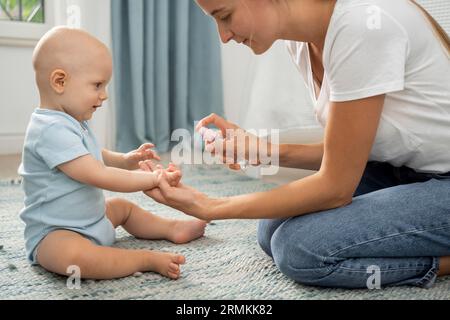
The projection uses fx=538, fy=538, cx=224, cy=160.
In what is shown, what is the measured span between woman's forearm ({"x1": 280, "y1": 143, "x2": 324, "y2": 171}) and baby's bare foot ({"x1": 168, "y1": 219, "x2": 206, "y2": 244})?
227 mm

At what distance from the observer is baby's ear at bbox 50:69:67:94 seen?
37.1 inches

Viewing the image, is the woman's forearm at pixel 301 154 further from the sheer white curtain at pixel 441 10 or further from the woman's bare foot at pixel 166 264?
the sheer white curtain at pixel 441 10

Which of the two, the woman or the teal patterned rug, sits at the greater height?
the woman

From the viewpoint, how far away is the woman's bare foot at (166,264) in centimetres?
95

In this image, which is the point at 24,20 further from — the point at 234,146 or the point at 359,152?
the point at 359,152

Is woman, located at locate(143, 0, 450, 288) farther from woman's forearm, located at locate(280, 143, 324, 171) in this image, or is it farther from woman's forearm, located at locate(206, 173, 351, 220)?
woman's forearm, located at locate(280, 143, 324, 171)

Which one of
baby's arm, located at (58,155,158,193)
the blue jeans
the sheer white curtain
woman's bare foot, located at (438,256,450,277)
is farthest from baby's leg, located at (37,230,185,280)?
the sheer white curtain

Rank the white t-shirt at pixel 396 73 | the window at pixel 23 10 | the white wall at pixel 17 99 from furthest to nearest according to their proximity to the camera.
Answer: the window at pixel 23 10 → the white wall at pixel 17 99 → the white t-shirt at pixel 396 73

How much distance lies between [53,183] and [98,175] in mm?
95

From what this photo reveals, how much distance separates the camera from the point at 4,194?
156 cm

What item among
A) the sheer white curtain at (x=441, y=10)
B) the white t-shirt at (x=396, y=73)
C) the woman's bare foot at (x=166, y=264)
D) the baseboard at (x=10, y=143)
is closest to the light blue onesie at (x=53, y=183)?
the woman's bare foot at (x=166, y=264)
